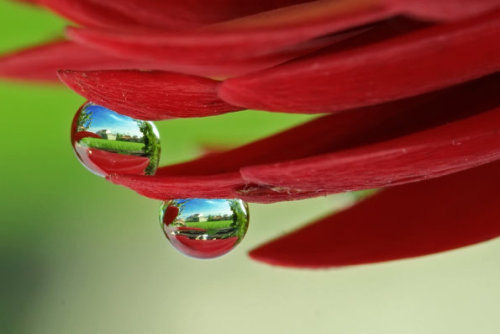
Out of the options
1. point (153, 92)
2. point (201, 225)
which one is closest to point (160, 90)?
point (153, 92)

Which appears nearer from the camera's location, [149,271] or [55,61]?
[55,61]

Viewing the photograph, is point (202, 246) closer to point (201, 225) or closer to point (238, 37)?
point (201, 225)

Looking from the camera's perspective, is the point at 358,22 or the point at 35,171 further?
the point at 35,171

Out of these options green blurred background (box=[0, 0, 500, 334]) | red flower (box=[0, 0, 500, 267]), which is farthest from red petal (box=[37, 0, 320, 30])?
green blurred background (box=[0, 0, 500, 334])

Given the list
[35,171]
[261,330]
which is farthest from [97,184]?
[261,330]

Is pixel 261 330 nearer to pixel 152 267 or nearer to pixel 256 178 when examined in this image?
pixel 152 267

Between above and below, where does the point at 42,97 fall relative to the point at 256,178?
above

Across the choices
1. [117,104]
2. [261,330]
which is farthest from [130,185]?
[261,330]
